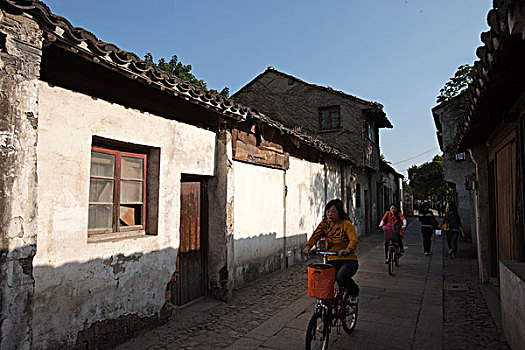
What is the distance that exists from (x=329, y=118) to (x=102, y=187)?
14.2 meters

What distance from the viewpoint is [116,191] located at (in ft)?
14.9

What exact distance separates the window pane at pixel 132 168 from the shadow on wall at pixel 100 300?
106 cm

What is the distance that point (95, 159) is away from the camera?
428 centimetres

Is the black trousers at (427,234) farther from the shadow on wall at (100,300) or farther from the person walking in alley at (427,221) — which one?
the shadow on wall at (100,300)

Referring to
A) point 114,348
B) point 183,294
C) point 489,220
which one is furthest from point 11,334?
point 489,220

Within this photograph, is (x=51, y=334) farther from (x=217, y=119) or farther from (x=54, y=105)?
(x=217, y=119)

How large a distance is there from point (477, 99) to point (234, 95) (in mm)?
14635

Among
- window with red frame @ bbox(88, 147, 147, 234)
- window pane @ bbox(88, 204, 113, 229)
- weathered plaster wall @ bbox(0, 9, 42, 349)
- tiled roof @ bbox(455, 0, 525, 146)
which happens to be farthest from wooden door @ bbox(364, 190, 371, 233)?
weathered plaster wall @ bbox(0, 9, 42, 349)

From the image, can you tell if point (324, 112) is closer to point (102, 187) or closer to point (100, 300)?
point (102, 187)

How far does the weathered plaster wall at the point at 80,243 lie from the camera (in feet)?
11.6

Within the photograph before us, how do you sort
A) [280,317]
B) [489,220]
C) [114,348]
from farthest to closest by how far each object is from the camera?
[489,220] < [280,317] < [114,348]

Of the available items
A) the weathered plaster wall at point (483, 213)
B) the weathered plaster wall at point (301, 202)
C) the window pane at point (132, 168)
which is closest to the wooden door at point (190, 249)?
the window pane at point (132, 168)

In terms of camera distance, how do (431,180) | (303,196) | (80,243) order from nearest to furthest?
1. (80,243)
2. (303,196)
3. (431,180)

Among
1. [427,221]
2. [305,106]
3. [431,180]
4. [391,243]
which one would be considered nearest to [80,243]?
[391,243]
